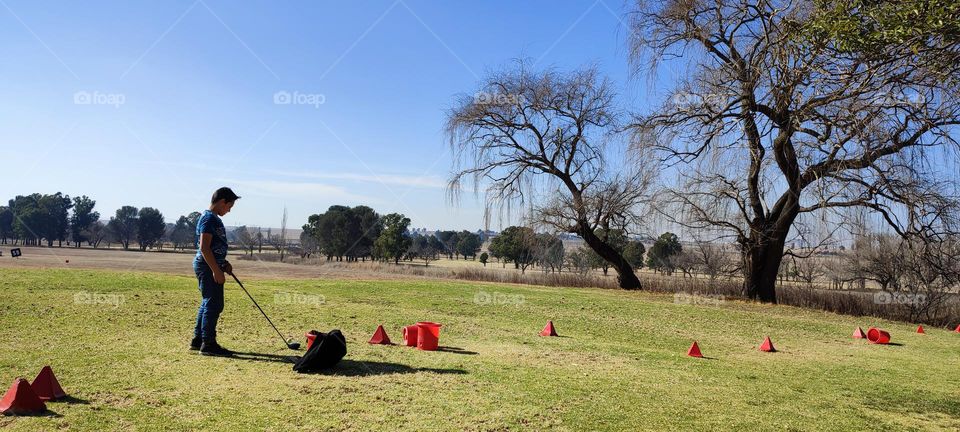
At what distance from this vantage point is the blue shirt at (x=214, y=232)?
23.3 ft

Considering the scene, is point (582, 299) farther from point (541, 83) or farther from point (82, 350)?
point (82, 350)

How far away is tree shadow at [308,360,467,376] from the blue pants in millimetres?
1594

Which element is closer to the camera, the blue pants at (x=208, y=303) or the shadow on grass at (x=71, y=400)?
the shadow on grass at (x=71, y=400)

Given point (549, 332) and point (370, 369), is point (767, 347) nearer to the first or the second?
point (549, 332)

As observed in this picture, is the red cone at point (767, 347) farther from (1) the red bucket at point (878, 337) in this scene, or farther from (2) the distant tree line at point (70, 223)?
(2) the distant tree line at point (70, 223)

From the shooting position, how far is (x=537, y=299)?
17.2 metres

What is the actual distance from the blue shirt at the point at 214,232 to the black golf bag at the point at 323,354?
1.78 m

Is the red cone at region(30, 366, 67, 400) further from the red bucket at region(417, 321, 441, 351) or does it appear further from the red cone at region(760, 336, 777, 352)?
the red cone at region(760, 336, 777, 352)

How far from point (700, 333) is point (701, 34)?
10.7m

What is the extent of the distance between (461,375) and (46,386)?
3.72 metres

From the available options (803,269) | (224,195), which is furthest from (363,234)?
(224,195)

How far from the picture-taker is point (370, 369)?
6582 mm

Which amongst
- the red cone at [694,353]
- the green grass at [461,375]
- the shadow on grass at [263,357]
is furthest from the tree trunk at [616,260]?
the shadow on grass at [263,357]

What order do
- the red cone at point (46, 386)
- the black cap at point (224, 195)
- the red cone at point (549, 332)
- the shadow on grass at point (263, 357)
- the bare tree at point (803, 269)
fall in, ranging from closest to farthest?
the red cone at point (46, 386) → the shadow on grass at point (263, 357) → the black cap at point (224, 195) → the red cone at point (549, 332) → the bare tree at point (803, 269)
